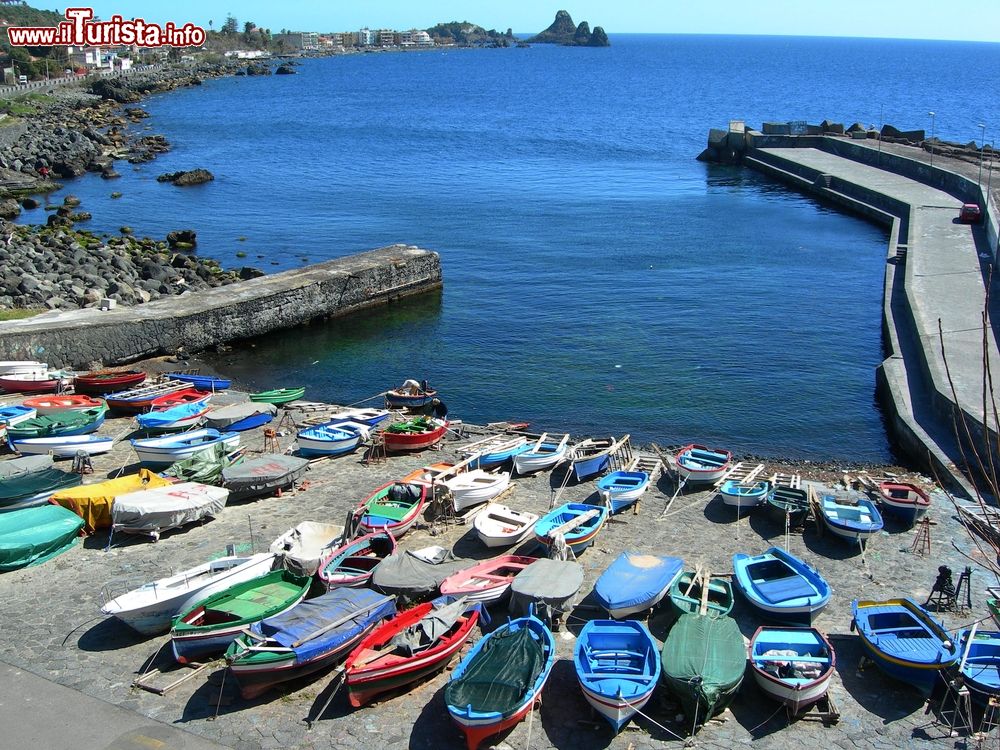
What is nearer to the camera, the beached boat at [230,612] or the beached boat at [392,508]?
the beached boat at [230,612]

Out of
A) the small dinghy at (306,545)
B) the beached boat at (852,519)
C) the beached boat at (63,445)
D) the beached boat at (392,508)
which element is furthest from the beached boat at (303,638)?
the beached boat at (63,445)

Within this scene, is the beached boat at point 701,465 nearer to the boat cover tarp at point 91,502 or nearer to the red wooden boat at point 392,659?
the red wooden boat at point 392,659

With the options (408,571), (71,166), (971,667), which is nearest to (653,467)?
(408,571)

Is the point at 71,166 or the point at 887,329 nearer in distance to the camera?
the point at 887,329

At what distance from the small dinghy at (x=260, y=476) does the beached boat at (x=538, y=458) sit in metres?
5.12

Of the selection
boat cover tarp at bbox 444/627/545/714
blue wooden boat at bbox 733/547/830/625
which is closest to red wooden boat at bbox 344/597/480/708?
boat cover tarp at bbox 444/627/545/714

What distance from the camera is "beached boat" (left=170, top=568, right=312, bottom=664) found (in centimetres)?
1366

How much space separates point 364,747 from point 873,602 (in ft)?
28.2

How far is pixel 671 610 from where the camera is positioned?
50.3 feet

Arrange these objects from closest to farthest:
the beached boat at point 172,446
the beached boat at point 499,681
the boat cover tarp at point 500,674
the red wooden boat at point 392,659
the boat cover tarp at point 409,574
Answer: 1. the beached boat at point 499,681
2. the boat cover tarp at point 500,674
3. the red wooden boat at point 392,659
4. the boat cover tarp at point 409,574
5. the beached boat at point 172,446

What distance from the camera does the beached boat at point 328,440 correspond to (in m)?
22.4

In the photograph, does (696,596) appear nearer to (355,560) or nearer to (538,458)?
(355,560)

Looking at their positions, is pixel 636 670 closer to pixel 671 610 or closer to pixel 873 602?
pixel 671 610

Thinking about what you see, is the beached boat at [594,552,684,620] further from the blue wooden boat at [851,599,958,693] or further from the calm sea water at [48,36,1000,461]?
the calm sea water at [48,36,1000,461]
